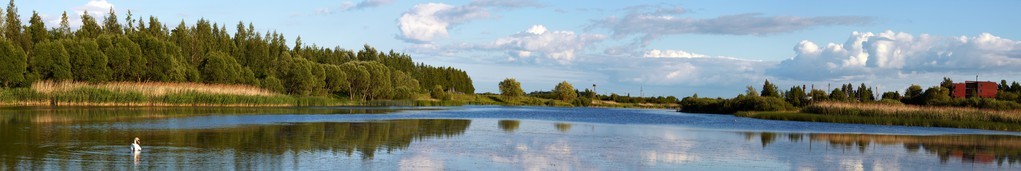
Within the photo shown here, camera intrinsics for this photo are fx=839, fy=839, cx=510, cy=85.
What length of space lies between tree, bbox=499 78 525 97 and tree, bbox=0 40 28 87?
123027 millimetres

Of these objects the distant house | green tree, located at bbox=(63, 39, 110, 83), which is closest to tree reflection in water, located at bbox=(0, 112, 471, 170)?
green tree, located at bbox=(63, 39, 110, 83)

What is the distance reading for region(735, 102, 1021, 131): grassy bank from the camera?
56.9 m

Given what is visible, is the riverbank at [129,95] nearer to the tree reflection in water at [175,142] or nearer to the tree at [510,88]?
the tree reflection in water at [175,142]

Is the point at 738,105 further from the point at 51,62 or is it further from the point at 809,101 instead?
the point at 51,62

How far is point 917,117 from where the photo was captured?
62.1 metres

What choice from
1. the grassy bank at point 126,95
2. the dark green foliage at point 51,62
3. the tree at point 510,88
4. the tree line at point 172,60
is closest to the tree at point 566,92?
the tree at point 510,88

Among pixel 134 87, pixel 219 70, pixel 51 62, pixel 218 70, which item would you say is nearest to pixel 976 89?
pixel 219 70

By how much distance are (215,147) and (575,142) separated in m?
13.7

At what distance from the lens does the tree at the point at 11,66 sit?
65438 millimetres

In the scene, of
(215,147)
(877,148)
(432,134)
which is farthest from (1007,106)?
(215,147)

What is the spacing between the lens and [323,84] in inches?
4663

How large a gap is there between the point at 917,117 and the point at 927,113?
922 millimetres

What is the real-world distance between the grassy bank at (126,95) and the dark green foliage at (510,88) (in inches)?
4156

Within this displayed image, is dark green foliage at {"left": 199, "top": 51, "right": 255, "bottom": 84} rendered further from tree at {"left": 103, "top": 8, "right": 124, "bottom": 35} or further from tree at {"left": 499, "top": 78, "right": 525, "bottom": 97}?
tree at {"left": 499, "top": 78, "right": 525, "bottom": 97}
